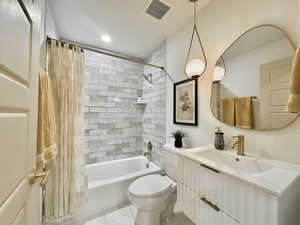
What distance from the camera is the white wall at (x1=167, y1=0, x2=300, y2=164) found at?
91 cm

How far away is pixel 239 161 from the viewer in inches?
41.5

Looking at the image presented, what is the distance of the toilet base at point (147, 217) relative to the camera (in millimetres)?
1392

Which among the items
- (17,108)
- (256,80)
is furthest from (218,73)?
(17,108)

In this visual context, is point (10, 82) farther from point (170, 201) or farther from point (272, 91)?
point (170, 201)

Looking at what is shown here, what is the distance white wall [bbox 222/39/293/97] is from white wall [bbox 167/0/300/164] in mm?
94

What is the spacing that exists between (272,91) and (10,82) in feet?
4.93

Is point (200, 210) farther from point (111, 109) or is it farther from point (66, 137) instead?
point (111, 109)

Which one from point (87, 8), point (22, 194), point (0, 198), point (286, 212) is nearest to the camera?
point (0, 198)

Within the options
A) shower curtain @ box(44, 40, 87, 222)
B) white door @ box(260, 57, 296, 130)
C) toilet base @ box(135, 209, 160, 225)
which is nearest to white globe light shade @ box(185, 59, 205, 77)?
white door @ box(260, 57, 296, 130)

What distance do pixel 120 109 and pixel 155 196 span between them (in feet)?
5.82

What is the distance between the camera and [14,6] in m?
0.47

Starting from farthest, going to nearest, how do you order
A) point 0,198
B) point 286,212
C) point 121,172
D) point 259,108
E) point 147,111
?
point 147,111
point 121,172
point 259,108
point 286,212
point 0,198

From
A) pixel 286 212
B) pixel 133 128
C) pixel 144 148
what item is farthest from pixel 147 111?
pixel 286 212

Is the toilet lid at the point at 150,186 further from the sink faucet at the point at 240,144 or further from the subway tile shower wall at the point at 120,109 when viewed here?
the sink faucet at the point at 240,144
